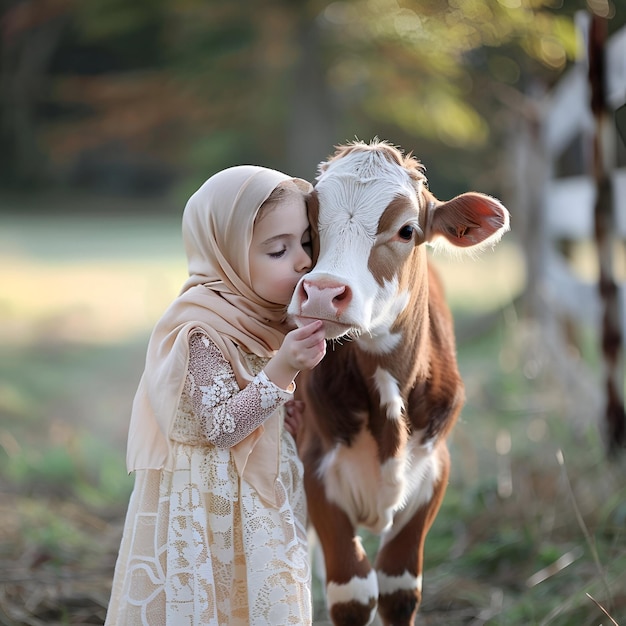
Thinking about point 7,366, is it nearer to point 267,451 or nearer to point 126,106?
point 126,106

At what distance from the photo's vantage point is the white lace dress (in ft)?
6.54

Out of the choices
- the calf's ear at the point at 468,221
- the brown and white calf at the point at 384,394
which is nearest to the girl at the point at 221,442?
the brown and white calf at the point at 384,394

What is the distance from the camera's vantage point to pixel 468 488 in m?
3.93

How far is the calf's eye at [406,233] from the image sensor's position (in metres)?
2.12

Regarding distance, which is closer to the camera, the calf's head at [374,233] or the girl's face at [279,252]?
the calf's head at [374,233]

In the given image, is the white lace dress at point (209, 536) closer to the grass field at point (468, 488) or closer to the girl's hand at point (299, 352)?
the girl's hand at point (299, 352)

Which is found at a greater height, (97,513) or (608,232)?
(608,232)

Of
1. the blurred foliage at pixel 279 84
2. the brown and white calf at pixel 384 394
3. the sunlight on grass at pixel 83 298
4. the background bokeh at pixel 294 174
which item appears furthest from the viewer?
the sunlight on grass at pixel 83 298

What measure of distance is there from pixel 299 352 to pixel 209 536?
0.48 metres

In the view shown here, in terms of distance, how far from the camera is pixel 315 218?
2.07m

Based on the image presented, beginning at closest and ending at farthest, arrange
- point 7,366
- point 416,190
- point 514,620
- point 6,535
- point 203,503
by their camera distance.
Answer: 1. point 203,503
2. point 416,190
3. point 514,620
4. point 6,535
5. point 7,366

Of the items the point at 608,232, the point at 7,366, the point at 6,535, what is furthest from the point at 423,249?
the point at 7,366

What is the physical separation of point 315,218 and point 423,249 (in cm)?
37

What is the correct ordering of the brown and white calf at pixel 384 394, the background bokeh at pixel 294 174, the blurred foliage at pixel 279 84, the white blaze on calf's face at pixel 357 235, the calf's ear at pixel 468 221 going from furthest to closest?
the blurred foliage at pixel 279 84 < the background bokeh at pixel 294 174 < the calf's ear at pixel 468 221 < the brown and white calf at pixel 384 394 < the white blaze on calf's face at pixel 357 235
